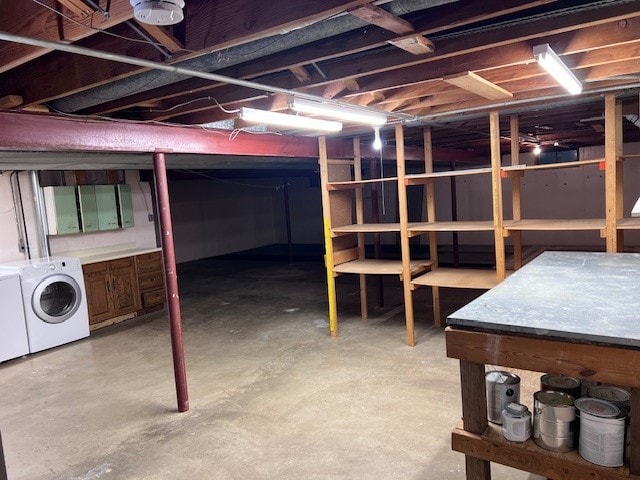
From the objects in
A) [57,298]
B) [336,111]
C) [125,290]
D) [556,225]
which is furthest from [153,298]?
[556,225]

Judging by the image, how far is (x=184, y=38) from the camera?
1972mm

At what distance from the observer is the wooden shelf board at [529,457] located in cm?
157

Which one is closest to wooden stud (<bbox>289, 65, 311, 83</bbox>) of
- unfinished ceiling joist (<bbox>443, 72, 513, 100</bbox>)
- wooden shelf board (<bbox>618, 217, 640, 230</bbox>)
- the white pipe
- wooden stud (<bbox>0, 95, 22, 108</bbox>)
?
the white pipe

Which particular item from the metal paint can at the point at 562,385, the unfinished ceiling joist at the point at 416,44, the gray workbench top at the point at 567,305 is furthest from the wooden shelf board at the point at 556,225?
the unfinished ceiling joist at the point at 416,44

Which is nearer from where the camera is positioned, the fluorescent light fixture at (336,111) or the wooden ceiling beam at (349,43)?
the wooden ceiling beam at (349,43)

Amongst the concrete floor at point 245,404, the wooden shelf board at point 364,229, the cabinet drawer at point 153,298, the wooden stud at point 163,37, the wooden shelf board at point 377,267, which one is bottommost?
the concrete floor at point 245,404

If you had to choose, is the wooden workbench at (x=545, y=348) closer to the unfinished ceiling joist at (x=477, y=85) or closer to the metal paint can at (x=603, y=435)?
the metal paint can at (x=603, y=435)

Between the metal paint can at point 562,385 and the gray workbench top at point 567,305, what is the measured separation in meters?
0.34

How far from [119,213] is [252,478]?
497 cm

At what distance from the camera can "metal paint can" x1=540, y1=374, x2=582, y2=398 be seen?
6.31ft

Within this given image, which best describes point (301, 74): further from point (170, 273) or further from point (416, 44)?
point (170, 273)

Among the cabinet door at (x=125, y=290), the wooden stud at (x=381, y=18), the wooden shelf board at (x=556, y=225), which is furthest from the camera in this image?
the cabinet door at (x=125, y=290)

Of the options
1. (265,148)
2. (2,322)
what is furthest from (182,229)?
(265,148)

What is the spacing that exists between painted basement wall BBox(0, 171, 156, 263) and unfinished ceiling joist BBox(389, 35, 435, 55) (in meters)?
5.22
